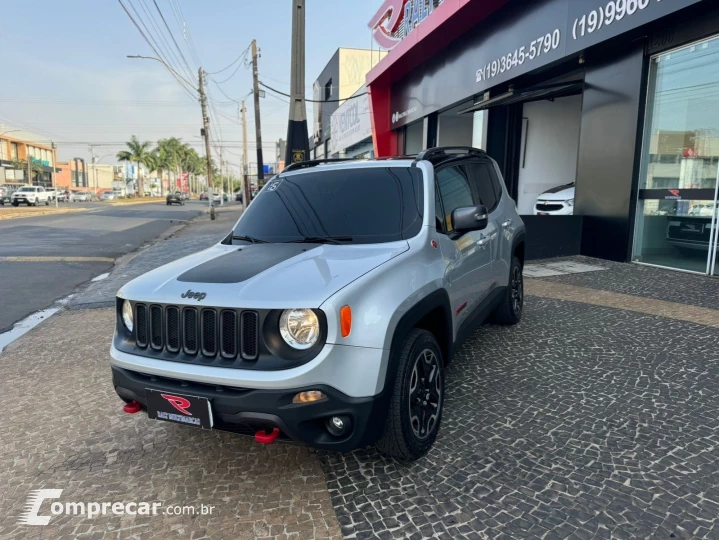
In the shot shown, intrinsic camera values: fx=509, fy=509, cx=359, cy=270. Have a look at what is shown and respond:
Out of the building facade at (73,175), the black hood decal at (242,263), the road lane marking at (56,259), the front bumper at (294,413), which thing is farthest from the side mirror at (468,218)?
the building facade at (73,175)

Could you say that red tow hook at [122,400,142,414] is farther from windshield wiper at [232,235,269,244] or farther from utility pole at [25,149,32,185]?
utility pole at [25,149,32,185]

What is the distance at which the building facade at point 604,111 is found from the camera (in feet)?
26.3

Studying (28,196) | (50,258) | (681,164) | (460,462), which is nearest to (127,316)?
(460,462)

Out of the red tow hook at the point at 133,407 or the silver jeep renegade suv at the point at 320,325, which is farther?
the red tow hook at the point at 133,407

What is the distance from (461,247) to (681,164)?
6686 millimetres

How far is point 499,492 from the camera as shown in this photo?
2.67 m

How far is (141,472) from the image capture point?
2971mm

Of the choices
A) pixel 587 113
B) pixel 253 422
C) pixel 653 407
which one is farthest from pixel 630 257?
pixel 253 422

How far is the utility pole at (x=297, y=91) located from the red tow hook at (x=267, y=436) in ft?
32.2

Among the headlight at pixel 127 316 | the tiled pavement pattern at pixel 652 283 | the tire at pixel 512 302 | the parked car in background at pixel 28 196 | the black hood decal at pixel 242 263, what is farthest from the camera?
the parked car in background at pixel 28 196

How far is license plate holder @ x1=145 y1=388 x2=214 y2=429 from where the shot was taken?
2.51 meters

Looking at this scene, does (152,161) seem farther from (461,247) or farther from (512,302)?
(461,247)

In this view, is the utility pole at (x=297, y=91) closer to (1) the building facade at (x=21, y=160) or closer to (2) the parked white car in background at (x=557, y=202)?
(2) the parked white car in background at (x=557, y=202)

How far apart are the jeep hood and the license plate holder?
476 mm
